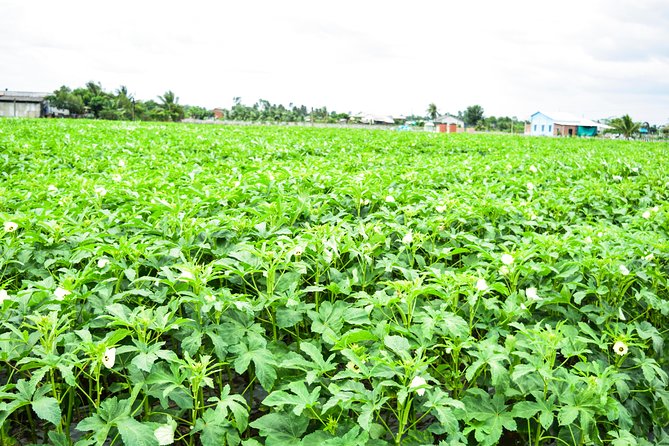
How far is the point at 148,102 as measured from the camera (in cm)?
5628

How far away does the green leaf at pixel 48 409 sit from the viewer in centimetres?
139

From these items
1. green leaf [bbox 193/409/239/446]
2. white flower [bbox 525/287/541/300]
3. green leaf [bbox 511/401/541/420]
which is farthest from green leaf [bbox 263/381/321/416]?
white flower [bbox 525/287/541/300]

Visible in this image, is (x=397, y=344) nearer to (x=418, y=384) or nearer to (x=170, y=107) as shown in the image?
(x=418, y=384)

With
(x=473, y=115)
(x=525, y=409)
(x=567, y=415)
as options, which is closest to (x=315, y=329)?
(x=525, y=409)

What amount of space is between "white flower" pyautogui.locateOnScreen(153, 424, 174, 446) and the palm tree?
51.8m

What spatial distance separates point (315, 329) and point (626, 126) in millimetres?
51682

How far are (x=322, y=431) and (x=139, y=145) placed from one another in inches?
283

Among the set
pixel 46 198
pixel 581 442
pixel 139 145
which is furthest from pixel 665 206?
pixel 139 145

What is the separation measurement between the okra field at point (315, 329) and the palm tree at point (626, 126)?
49.1 meters

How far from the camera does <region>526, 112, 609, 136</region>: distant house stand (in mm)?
50375

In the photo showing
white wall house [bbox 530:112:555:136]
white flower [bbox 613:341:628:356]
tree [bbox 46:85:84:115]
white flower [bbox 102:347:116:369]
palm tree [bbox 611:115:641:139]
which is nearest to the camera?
white flower [bbox 102:347:116:369]

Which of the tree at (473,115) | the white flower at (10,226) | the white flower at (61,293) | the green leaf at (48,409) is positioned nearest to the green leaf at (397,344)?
the green leaf at (48,409)

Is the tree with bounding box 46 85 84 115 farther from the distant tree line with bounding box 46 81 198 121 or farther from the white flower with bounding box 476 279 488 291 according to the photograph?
the white flower with bounding box 476 279 488 291

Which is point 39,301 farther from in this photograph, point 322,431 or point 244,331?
point 322,431
